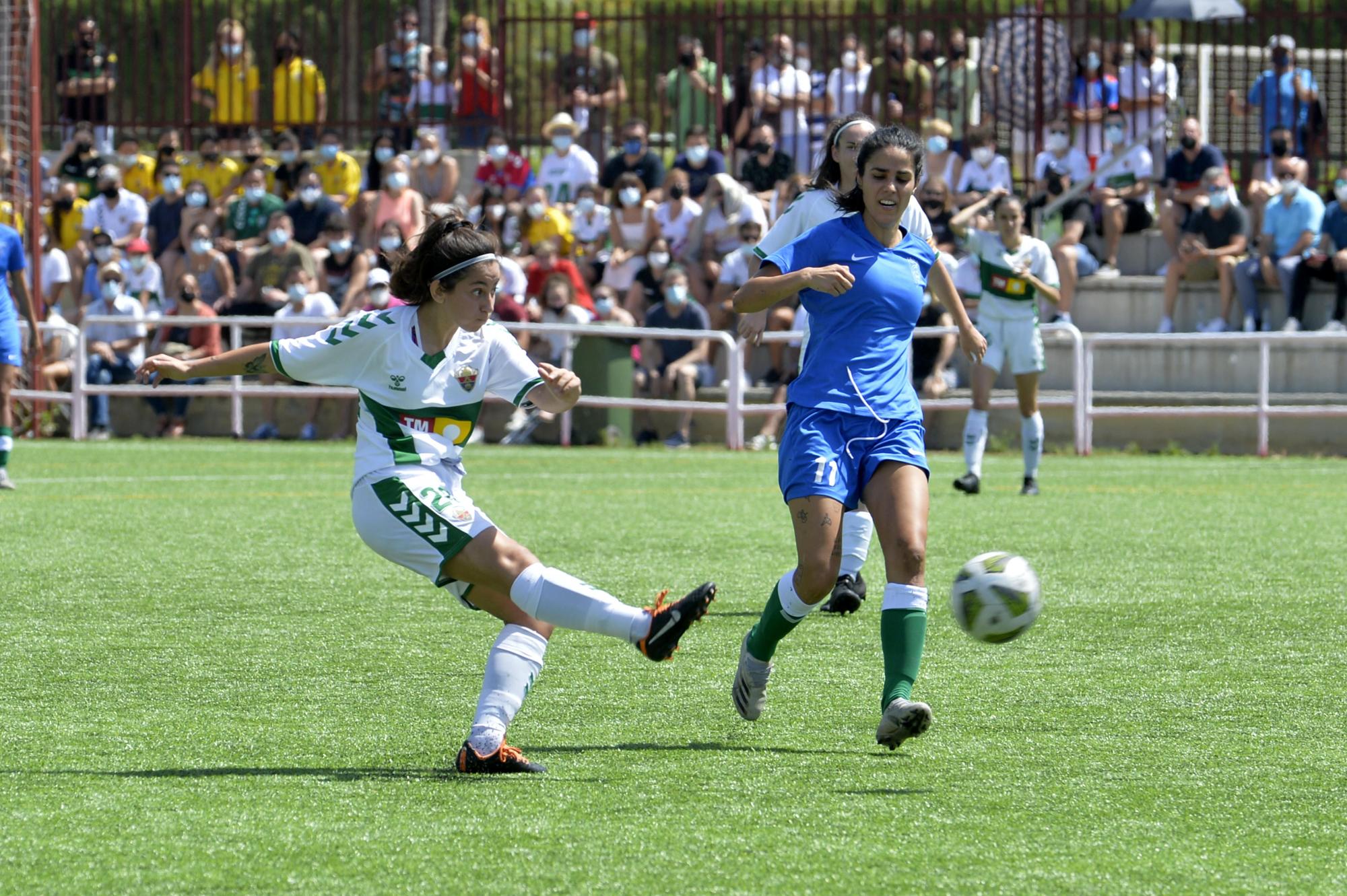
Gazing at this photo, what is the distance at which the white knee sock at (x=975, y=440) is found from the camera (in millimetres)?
14023

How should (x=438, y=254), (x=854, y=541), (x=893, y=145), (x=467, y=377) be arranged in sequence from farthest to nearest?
(x=854, y=541) → (x=893, y=145) → (x=467, y=377) → (x=438, y=254)

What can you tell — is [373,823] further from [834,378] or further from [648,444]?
[648,444]

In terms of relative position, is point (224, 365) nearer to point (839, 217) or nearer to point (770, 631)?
point (770, 631)

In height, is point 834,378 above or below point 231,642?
above

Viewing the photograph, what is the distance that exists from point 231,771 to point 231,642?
7.96ft

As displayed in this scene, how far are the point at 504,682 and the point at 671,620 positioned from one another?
546 mm

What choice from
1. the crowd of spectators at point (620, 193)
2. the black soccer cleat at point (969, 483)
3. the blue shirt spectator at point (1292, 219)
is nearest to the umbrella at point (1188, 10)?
the crowd of spectators at point (620, 193)

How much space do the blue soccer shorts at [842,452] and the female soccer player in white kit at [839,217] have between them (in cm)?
44

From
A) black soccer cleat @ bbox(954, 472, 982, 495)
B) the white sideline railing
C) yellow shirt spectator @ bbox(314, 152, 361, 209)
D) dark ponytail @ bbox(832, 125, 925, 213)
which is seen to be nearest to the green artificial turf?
dark ponytail @ bbox(832, 125, 925, 213)

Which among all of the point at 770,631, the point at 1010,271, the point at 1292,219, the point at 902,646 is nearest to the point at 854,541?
the point at 770,631

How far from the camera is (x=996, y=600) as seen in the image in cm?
612

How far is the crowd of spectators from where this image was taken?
19703mm

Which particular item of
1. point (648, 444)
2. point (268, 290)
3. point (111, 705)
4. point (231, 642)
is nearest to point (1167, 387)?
point (648, 444)

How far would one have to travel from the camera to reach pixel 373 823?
4.87 meters
